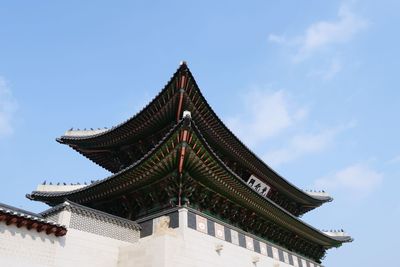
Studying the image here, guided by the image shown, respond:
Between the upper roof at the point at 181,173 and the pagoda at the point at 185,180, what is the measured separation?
0.05 meters

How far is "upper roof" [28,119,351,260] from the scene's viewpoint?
51.8 feet

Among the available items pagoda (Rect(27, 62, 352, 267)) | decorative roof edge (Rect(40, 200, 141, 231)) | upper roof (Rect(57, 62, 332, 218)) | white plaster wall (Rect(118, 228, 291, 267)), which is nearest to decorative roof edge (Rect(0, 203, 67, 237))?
decorative roof edge (Rect(40, 200, 141, 231))

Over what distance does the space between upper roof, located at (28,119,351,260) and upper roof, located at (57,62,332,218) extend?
2.35 m

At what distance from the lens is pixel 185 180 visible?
56.2ft

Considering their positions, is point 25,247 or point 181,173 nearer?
point 25,247

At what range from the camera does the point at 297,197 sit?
31.7 m

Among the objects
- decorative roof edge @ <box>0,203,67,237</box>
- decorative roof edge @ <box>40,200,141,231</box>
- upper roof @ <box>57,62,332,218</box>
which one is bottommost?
decorative roof edge @ <box>0,203,67,237</box>

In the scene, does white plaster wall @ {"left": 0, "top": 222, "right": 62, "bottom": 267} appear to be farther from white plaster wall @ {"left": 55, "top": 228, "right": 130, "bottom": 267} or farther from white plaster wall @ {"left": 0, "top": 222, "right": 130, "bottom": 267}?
white plaster wall @ {"left": 55, "top": 228, "right": 130, "bottom": 267}

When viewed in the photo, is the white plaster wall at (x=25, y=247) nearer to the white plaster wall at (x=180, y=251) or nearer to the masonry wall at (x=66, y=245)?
the masonry wall at (x=66, y=245)

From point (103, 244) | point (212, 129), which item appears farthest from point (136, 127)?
point (103, 244)

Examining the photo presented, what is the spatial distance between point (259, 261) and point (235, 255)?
236 centimetres

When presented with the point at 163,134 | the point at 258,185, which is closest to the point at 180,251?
the point at 163,134

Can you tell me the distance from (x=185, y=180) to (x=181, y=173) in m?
0.51

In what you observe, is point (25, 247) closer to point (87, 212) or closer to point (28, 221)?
point (28, 221)
